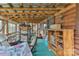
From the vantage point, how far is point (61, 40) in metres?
3.77

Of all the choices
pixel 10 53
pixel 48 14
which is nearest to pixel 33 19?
pixel 48 14

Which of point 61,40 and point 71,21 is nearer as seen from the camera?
point 71,21

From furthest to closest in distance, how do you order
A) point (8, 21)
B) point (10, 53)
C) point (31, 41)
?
point (31, 41), point (8, 21), point (10, 53)

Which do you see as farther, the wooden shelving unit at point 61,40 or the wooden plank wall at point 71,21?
the wooden shelving unit at point 61,40

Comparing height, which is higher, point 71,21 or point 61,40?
point 71,21

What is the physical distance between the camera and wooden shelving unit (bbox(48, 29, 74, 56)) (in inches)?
138

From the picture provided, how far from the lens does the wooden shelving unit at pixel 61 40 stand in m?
3.50

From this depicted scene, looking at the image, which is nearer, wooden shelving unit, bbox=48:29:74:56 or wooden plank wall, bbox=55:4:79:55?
wooden plank wall, bbox=55:4:79:55

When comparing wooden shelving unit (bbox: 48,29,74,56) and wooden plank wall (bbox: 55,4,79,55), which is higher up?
wooden plank wall (bbox: 55,4,79,55)

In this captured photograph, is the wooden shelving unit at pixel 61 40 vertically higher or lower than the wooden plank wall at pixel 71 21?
lower

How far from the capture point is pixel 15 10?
3271 millimetres

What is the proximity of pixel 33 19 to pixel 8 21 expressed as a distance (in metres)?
0.46

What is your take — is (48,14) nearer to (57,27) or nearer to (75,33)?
(57,27)

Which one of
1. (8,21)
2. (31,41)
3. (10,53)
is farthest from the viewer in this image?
(31,41)
